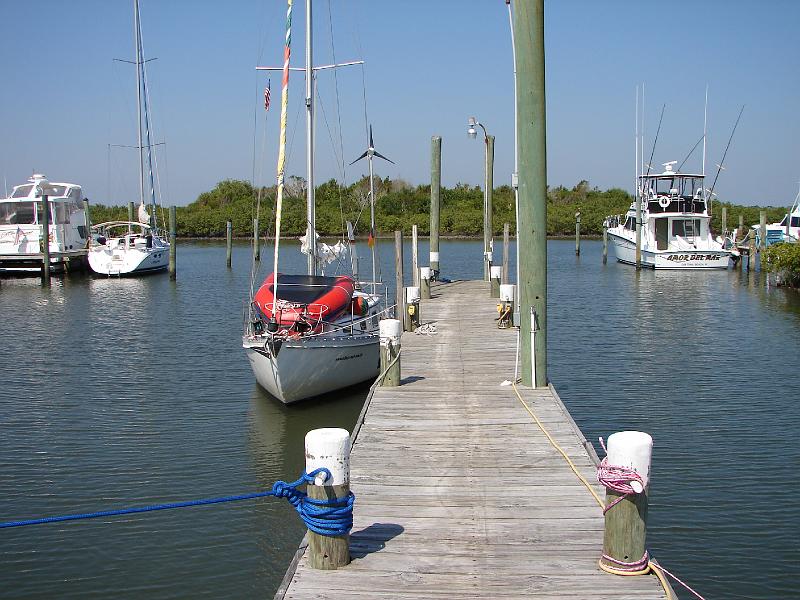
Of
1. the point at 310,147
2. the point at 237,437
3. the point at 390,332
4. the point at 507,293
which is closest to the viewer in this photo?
the point at 390,332

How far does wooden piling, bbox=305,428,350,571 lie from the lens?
598cm

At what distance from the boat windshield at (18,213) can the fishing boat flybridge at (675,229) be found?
105ft

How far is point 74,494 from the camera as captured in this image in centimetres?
1131

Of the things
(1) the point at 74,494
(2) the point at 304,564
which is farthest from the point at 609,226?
(2) the point at 304,564

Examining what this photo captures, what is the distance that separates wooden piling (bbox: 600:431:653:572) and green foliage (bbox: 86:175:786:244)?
74.2 m

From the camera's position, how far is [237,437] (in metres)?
14.1

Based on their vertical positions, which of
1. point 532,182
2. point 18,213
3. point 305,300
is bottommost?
point 305,300

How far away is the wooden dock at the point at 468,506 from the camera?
584 cm

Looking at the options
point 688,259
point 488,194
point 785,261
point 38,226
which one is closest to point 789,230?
point 688,259

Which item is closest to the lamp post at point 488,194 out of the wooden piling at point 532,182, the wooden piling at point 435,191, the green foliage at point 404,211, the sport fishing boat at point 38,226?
the wooden piling at point 435,191

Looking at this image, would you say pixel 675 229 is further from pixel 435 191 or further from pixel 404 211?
pixel 404 211

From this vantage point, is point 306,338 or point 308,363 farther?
point 308,363

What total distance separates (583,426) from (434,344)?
10.8 feet

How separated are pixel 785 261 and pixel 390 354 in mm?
26821
